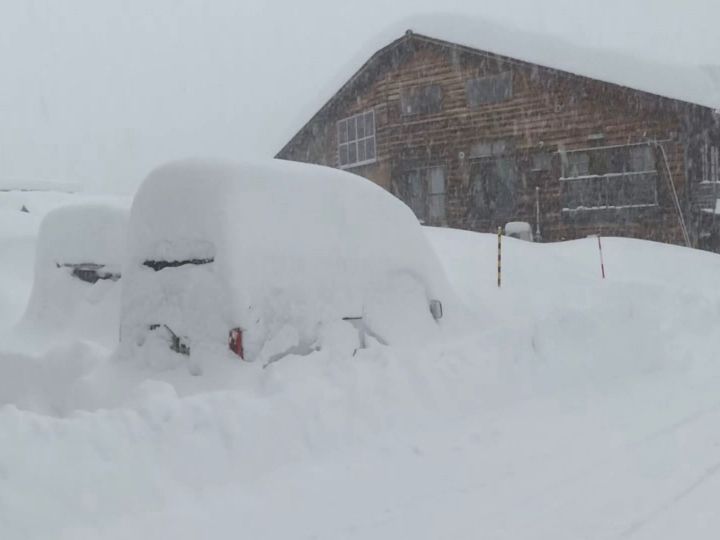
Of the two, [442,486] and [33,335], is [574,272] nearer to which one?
[33,335]

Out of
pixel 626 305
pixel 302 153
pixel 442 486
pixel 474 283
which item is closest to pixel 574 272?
pixel 474 283

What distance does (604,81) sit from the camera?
22.7 m

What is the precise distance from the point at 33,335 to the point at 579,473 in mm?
6137

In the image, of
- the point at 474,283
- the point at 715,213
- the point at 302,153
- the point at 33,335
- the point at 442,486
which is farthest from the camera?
the point at 302,153

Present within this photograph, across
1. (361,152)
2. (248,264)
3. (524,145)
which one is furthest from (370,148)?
(248,264)

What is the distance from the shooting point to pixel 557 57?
24172mm

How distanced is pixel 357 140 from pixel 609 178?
8.52 metres

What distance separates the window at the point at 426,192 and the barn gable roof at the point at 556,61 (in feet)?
11.4

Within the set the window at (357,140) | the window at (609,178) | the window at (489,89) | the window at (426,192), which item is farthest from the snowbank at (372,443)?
the window at (357,140)

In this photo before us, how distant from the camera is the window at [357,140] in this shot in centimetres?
2775

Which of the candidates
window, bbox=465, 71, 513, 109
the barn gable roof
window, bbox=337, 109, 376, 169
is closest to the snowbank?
the barn gable roof

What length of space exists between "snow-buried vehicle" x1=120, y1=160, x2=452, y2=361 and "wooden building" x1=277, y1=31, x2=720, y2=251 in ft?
55.6

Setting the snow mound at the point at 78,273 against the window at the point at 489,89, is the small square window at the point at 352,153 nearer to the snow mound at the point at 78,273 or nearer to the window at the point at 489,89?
the window at the point at 489,89

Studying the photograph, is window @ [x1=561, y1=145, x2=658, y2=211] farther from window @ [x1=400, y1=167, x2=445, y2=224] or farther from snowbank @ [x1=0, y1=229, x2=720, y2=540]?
snowbank @ [x1=0, y1=229, x2=720, y2=540]
